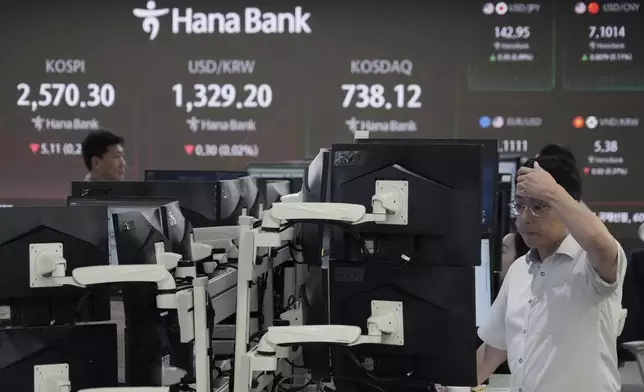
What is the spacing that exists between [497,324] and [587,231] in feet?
1.97

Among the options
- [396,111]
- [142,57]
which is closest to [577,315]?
[396,111]

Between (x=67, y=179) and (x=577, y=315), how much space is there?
4.92 meters

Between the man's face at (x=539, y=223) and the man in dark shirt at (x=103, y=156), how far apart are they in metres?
3.30

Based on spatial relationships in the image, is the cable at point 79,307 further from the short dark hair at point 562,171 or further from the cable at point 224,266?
the short dark hair at point 562,171

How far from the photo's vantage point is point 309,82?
6.22 metres

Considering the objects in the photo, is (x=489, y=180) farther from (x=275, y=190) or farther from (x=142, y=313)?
(x=142, y=313)

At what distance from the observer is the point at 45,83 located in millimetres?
6359

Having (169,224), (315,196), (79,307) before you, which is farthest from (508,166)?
(79,307)

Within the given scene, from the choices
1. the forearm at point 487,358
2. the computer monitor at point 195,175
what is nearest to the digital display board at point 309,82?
the computer monitor at point 195,175

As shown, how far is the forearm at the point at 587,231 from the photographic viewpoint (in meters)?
2.09

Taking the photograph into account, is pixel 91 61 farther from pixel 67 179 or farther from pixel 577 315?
pixel 577 315

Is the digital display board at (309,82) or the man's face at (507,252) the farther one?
the digital display board at (309,82)

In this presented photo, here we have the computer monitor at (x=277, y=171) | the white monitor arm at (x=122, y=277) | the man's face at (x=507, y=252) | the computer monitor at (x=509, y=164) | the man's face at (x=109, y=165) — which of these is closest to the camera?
the white monitor arm at (x=122, y=277)

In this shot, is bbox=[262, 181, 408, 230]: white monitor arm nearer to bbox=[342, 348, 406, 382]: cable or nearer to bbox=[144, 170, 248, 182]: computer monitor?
bbox=[342, 348, 406, 382]: cable
